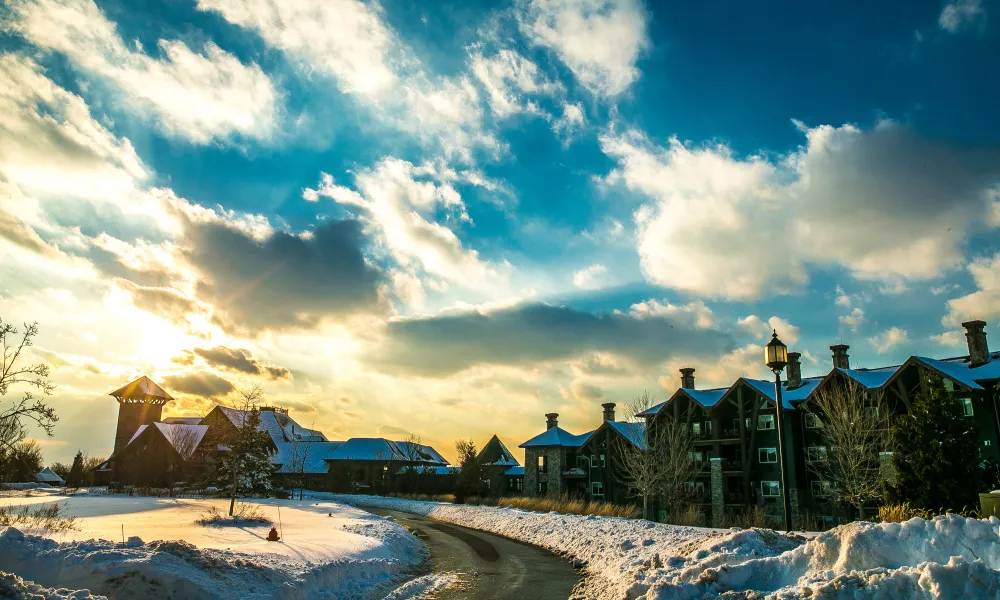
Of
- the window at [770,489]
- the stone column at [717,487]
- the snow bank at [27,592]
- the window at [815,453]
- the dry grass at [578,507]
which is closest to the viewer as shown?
the snow bank at [27,592]

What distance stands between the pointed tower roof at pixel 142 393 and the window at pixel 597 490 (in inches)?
2712

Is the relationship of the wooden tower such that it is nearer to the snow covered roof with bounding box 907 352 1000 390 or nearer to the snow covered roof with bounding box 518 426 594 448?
the snow covered roof with bounding box 518 426 594 448

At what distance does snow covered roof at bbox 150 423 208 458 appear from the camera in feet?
218

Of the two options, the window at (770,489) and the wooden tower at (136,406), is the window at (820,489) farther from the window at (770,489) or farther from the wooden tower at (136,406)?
the wooden tower at (136,406)

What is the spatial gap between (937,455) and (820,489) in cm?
1650

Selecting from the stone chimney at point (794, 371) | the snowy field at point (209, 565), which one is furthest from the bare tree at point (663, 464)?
the snowy field at point (209, 565)

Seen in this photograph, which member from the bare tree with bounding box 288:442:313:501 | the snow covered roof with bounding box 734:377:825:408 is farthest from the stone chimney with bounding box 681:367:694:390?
the bare tree with bounding box 288:442:313:501

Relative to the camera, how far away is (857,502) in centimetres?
3444

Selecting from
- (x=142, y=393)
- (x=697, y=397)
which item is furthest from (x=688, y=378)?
(x=142, y=393)

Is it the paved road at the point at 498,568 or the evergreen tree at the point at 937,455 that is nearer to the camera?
the paved road at the point at 498,568

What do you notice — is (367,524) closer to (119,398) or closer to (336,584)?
(336,584)

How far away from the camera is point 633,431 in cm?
4997

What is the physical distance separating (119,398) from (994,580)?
100748 mm

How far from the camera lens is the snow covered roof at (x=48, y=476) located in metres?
87.3
